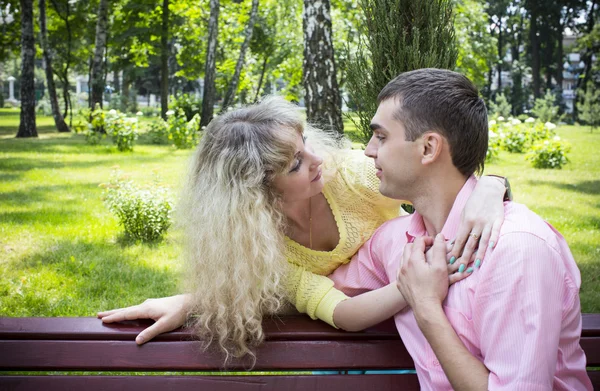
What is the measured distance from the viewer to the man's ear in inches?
81.4

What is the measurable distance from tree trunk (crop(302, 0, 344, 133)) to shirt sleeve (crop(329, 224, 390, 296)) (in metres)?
3.68

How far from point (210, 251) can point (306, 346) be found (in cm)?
48

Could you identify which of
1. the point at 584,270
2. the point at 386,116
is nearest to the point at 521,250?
the point at 386,116

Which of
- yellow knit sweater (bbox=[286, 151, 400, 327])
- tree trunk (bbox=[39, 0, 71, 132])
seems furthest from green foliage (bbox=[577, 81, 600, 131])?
yellow knit sweater (bbox=[286, 151, 400, 327])

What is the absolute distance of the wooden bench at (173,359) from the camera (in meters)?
2.25

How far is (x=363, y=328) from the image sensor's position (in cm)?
231

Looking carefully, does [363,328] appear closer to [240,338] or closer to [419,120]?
[240,338]

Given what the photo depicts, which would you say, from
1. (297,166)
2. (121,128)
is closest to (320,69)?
(297,166)

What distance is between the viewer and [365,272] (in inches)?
103

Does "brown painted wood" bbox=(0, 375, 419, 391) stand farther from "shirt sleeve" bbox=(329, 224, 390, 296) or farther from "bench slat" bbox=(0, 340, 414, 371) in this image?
"shirt sleeve" bbox=(329, 224, 390, 296)

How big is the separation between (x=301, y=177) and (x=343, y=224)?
347 mm

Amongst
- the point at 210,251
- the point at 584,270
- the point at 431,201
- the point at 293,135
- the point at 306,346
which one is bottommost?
the point at 584,270

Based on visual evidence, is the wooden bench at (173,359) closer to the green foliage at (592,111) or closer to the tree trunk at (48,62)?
the tree trunk at (48,62)

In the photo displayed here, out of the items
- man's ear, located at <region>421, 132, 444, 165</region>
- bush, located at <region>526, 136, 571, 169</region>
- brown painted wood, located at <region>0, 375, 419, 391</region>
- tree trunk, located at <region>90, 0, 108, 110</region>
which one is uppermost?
tree trunk, located at <region>90, 0, 108, 110</region>
